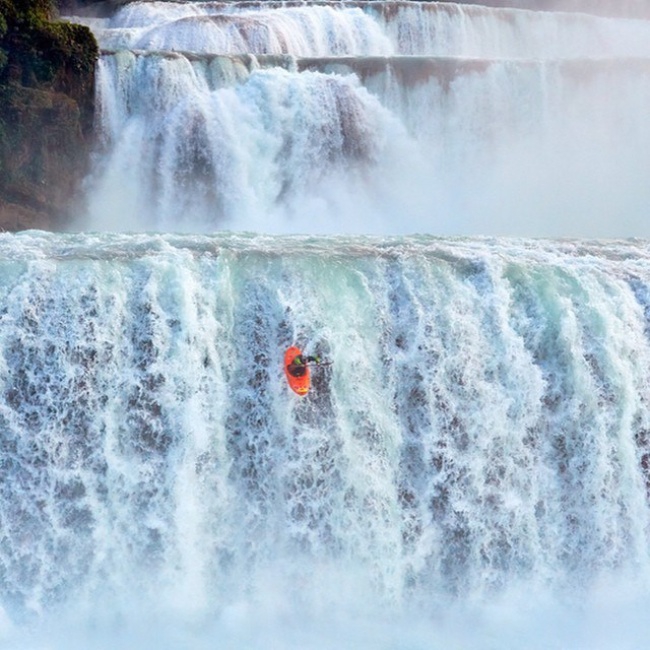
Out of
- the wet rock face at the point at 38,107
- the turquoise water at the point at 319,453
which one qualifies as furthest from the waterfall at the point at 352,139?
the turquoise water at the point at 319,453

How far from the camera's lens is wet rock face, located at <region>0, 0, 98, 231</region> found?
13797mm

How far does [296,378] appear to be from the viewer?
26.0 ft

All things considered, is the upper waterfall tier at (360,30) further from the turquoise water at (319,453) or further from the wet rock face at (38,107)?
the turquoise water at (319,453)

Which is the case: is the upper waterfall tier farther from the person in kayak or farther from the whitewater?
the person in kayak

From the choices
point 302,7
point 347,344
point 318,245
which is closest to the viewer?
point 347,344

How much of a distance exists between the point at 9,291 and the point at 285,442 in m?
2.75

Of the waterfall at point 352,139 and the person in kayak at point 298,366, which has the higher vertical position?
Answer: the waterfall at point 352,139

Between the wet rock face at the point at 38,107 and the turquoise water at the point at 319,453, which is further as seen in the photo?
the wet rock face at the point at 38,107

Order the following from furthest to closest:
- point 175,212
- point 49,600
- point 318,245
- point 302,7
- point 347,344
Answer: point 302,7 < point 175,212 < point 318,245 < point 347,344 < point 49,600

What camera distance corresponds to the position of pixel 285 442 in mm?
7938

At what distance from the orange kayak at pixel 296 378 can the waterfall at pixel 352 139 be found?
6.77m

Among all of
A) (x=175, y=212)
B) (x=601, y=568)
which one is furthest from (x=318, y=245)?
(x=175, y=212)

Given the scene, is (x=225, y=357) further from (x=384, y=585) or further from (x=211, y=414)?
(x=384, y=585)

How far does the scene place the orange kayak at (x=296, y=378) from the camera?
7914 millimetres
